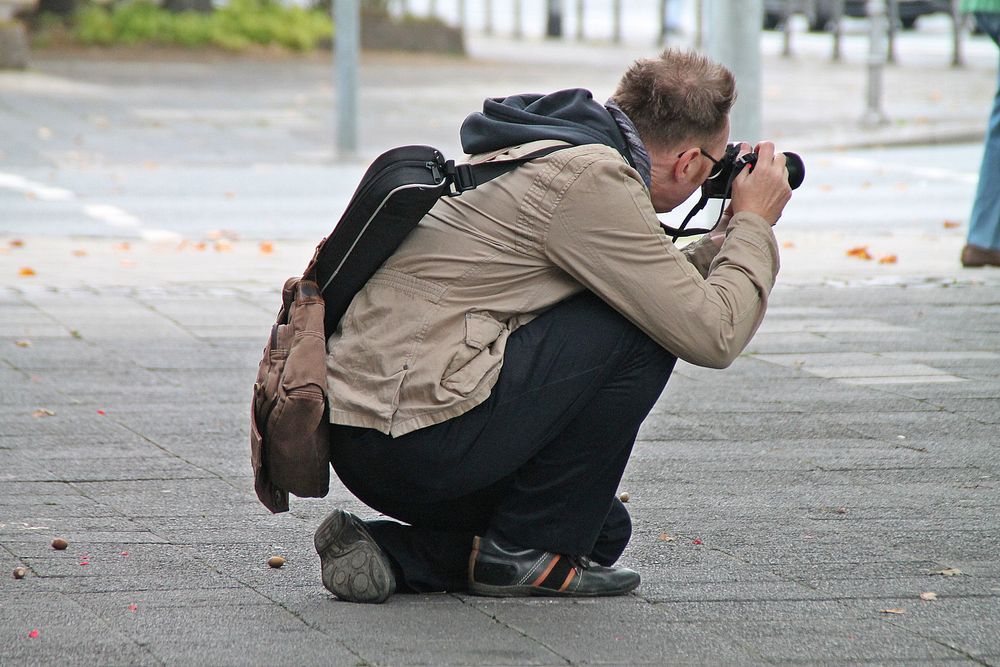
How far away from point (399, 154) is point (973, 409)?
272 cm

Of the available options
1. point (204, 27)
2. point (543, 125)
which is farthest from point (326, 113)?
point (543, 125)

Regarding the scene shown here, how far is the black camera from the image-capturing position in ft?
11.0

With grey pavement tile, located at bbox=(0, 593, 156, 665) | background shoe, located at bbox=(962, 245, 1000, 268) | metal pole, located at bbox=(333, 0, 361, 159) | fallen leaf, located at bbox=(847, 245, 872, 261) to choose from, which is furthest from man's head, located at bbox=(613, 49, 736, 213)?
metal pole, located at bbox=(333, 0, 361, 159)

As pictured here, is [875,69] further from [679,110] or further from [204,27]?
[679,110]

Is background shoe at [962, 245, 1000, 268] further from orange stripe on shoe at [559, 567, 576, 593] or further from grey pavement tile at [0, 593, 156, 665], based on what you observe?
grey pavement tile at [0, 593, 156, 665]

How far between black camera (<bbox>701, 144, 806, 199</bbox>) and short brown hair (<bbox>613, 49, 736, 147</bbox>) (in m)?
0.10

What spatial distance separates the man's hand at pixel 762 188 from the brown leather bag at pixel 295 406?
2.99 feet

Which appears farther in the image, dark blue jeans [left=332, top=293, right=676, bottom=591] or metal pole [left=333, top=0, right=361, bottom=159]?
metal pole [left=333, top=0, right=361, bottom=159]

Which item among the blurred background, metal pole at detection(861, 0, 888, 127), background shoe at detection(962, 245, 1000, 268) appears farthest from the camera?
metal pole at detection(861, 0, 888, 127)

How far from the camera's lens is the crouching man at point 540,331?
3.09m

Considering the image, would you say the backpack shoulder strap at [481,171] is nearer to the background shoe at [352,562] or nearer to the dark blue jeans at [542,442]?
the dark blue jeans at [542,442]

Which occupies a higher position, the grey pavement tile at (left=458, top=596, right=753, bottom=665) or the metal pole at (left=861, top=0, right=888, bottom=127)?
the grey pavement tile at (left=458, top=596, right=753, bottom=665)

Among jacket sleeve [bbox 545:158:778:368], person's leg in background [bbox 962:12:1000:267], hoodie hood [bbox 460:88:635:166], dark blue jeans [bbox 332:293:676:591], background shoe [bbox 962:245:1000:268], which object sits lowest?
background shoe [bbox 962:245:1000:268]

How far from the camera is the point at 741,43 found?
379 inches
